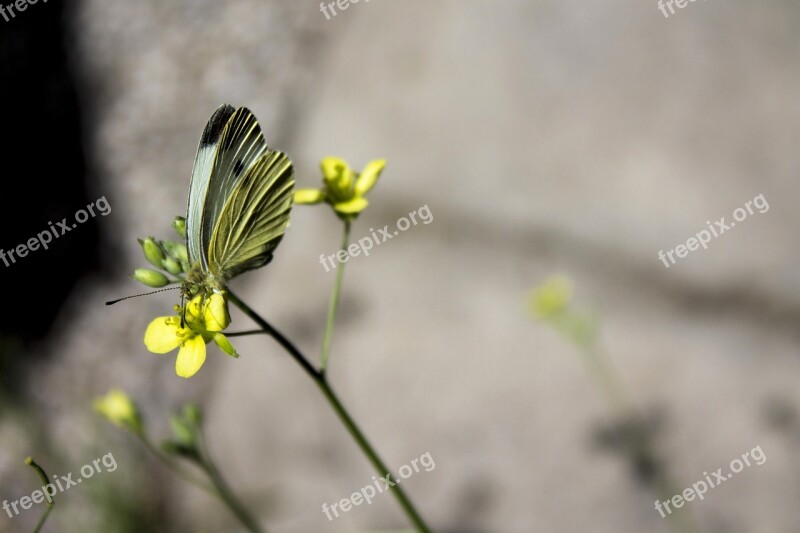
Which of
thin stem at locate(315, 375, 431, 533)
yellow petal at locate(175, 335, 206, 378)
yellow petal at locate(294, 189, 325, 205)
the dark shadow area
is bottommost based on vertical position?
thin stem at locate(315, 375, 431, 533)

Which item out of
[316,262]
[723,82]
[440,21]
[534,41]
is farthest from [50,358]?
[723,82]

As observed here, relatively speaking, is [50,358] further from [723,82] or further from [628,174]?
[723,82]

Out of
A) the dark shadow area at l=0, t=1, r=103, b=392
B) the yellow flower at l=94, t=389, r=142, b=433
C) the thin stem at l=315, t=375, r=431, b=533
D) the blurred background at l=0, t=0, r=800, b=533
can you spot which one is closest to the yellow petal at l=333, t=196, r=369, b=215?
the thin stem at l=315, t=375, r=431, b=533

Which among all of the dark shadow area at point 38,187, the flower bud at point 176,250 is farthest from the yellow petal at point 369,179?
the dark shadow area at point 38,187

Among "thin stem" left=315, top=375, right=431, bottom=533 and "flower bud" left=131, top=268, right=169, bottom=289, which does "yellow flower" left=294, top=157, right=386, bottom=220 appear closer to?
"flower bud" left=131, top=268, right=169, bottom=289

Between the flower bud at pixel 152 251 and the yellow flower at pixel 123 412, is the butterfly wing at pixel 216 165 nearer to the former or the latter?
the flower bud at pixel 152 251

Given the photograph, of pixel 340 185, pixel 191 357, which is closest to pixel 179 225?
pixel 191 357

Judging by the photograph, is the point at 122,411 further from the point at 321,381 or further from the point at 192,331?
the point at 321,381
